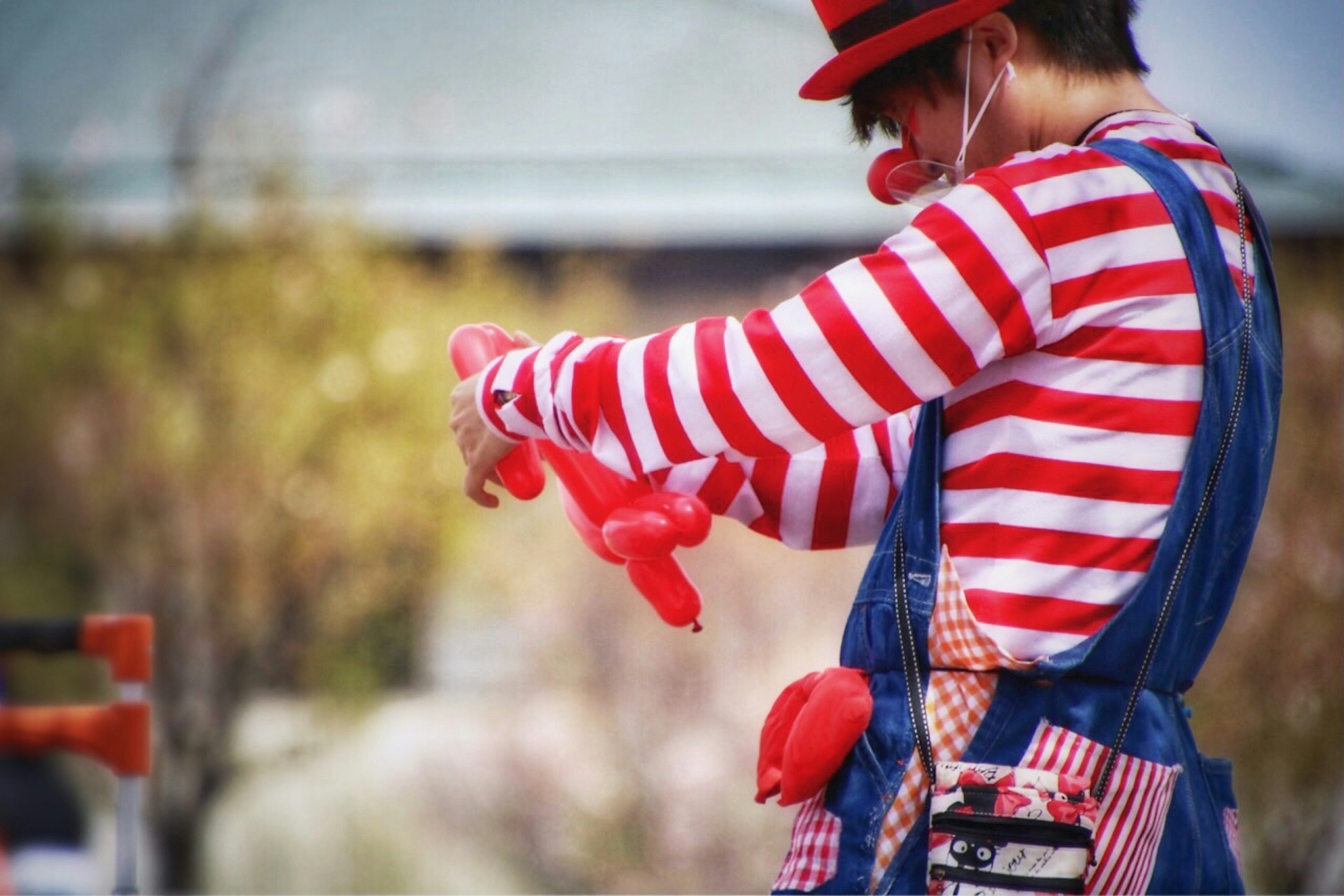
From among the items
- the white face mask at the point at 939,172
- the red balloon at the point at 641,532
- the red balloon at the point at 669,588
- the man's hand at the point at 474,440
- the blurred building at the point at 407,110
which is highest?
the blurred building at the point at 407,110

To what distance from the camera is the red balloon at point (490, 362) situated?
833 mm

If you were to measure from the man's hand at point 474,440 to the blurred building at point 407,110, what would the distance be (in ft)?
11.2

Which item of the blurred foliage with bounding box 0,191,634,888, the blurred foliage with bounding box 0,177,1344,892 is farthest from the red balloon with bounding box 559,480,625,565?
the blurred foliage with bounding box 0,191,634,888

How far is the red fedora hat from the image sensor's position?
2.36 feet

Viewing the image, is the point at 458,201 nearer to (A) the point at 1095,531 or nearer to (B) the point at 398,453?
(B) the point at 398,453

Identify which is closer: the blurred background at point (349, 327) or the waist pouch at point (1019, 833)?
the waist pouch at point (1019, 833)

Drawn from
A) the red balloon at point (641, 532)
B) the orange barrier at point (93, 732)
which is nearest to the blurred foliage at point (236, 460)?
the orange barrier at point (93, 732)

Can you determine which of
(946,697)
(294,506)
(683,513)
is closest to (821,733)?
(946,697)

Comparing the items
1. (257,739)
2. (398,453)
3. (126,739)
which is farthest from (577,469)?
(257,739)

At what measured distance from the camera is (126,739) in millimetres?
1354

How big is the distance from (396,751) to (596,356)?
142 inches

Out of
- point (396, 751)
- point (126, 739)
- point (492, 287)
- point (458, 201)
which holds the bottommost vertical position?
point (396, 751)

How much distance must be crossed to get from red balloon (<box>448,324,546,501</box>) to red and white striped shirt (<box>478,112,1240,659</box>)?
0.49 ft

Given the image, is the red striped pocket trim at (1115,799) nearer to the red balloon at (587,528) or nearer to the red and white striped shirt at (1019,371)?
the red and white striped shirt at (1019,371)
